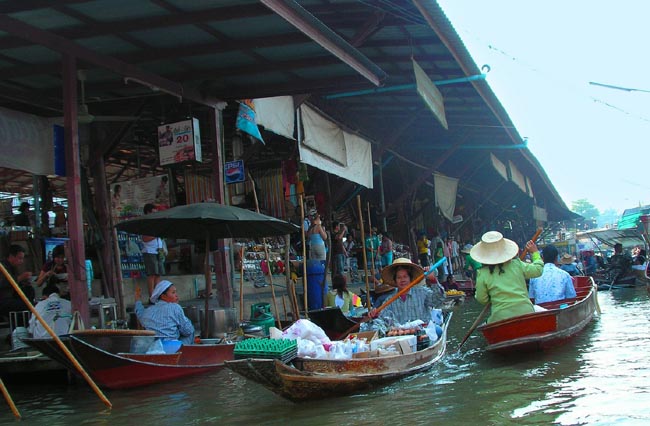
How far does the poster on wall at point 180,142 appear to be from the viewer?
9.10 meters

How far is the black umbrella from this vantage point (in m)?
7.27

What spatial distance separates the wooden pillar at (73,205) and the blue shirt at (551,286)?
6.13 metres

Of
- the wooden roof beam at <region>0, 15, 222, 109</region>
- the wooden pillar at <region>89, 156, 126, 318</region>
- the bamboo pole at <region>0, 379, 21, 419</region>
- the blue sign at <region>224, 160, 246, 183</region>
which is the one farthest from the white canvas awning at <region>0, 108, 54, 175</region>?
the bamboo pole at <region>0, 379, 21, 419</region>

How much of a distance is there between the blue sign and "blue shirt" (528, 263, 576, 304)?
468 centimetres

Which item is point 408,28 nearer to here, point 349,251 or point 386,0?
point 386,0

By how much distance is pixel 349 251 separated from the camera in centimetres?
1627

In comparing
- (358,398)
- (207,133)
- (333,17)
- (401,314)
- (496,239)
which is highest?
(333,17)

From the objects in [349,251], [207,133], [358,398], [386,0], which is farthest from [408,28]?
[349,251]

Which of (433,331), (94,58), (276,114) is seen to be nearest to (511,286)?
(433,331)

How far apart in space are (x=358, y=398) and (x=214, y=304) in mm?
4616

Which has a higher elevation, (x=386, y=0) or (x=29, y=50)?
(x=386, y=0)

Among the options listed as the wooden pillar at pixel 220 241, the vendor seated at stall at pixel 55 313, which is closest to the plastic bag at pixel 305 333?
the vendor seated at stall at pixel 55 313

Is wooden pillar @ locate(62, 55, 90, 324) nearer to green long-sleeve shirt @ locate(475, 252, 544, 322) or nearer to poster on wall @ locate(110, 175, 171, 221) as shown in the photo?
poster on wall @ locate(110, 175, 171, 221)

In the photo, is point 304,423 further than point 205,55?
No
